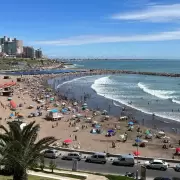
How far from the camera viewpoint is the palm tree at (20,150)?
1598 cm

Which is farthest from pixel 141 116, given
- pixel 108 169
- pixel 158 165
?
pixel 108 169

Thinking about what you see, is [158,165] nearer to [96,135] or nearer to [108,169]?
[108,169]

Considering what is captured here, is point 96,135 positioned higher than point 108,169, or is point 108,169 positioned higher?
point 108,169

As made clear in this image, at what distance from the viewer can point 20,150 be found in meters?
16.1

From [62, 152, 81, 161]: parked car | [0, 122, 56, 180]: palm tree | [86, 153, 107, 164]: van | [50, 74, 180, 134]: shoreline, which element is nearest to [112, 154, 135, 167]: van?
[86, 153, 107, 164]: van

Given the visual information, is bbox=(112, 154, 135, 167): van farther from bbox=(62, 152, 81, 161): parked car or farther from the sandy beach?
the sandy beach

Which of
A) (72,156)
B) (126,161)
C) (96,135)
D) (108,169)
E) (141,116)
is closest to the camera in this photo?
(108,169)

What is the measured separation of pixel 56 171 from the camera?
21.0m

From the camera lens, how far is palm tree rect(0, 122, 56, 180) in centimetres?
1598

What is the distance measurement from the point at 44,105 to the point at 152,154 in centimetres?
2844

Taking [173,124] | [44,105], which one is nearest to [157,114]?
[173,124]

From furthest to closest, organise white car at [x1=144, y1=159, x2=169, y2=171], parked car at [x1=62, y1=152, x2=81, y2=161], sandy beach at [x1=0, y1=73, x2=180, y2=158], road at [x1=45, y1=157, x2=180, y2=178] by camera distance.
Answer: sandy beach at [x1=0, y1=73, x2=180, y2=158] < parked car at [x1=62, y1=152, x2=81, y2=161] < white car at [x1=144, y1=159, x2=169, y2=171] < road at [x1=45, y1=157, x2=180, y2=178]

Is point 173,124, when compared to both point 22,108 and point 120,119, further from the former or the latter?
point 22,108

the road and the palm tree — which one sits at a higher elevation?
the palm tree
